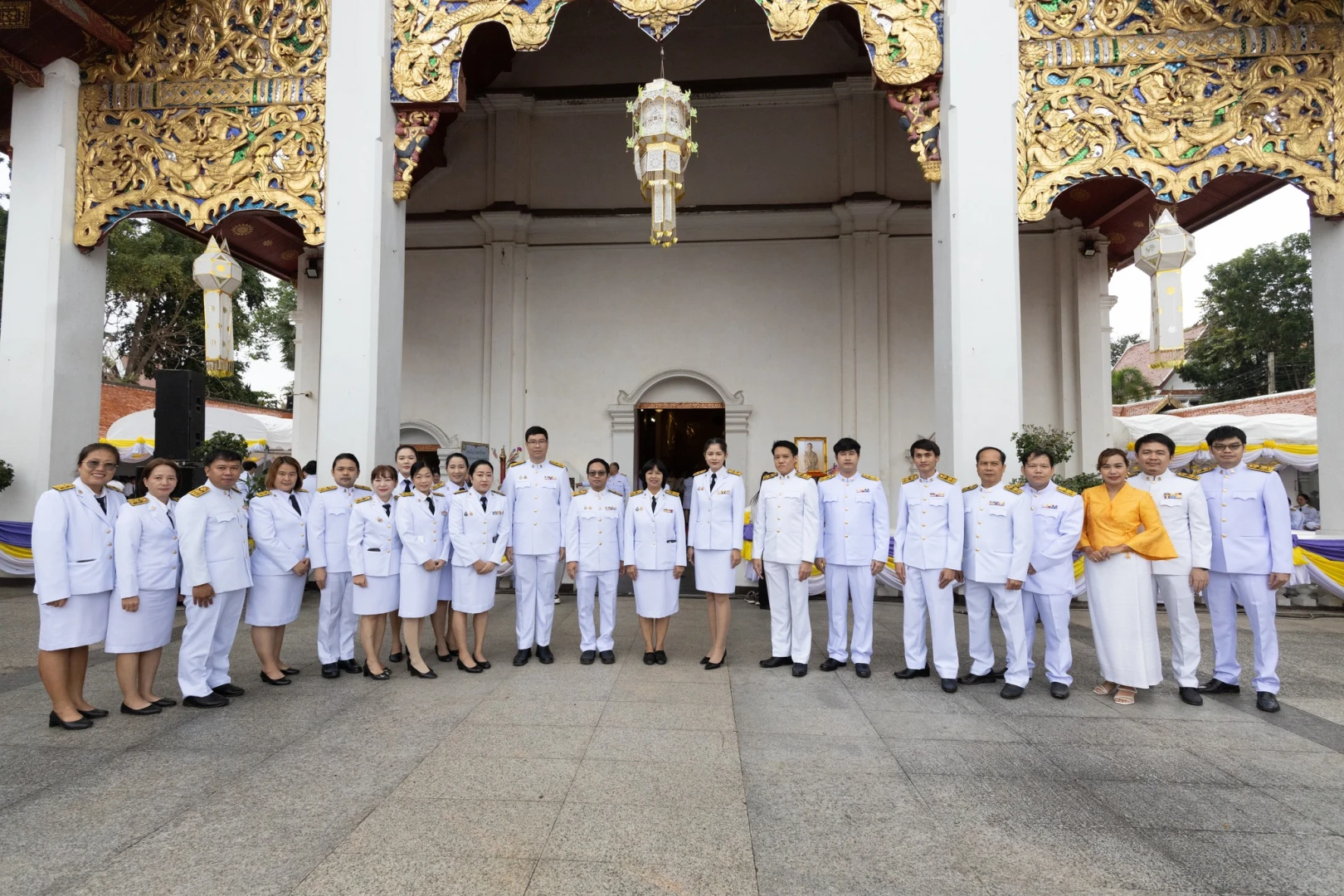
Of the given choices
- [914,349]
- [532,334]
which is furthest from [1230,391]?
[532,334]

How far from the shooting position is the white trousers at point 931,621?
486 cm

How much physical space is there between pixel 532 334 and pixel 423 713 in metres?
9.29

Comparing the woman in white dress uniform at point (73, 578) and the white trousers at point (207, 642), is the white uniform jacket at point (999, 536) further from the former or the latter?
the woman in white dress uniform at point (73, 578)

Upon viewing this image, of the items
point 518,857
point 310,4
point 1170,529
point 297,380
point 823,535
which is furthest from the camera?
point 297,380

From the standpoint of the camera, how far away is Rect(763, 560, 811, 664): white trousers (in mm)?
5223

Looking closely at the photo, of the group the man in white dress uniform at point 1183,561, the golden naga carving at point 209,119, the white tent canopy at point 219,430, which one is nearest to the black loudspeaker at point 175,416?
the golden naga carving at point 209,119

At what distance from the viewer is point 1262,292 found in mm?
28422

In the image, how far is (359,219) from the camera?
7.41 m

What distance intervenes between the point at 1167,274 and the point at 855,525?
4.43 metres

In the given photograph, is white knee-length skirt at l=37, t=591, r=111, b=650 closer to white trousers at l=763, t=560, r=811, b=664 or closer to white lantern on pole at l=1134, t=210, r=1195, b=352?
white trousers at l=763, t=560, r=811, b=664

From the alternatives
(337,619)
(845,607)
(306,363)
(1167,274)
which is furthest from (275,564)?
(306,363)

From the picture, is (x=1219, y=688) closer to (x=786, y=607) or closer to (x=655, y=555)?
(x=786, y=607)

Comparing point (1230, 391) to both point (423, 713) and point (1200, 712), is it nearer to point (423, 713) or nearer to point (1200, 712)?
point (1200, 712)

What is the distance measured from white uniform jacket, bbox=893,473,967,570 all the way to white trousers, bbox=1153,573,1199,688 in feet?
3.99
